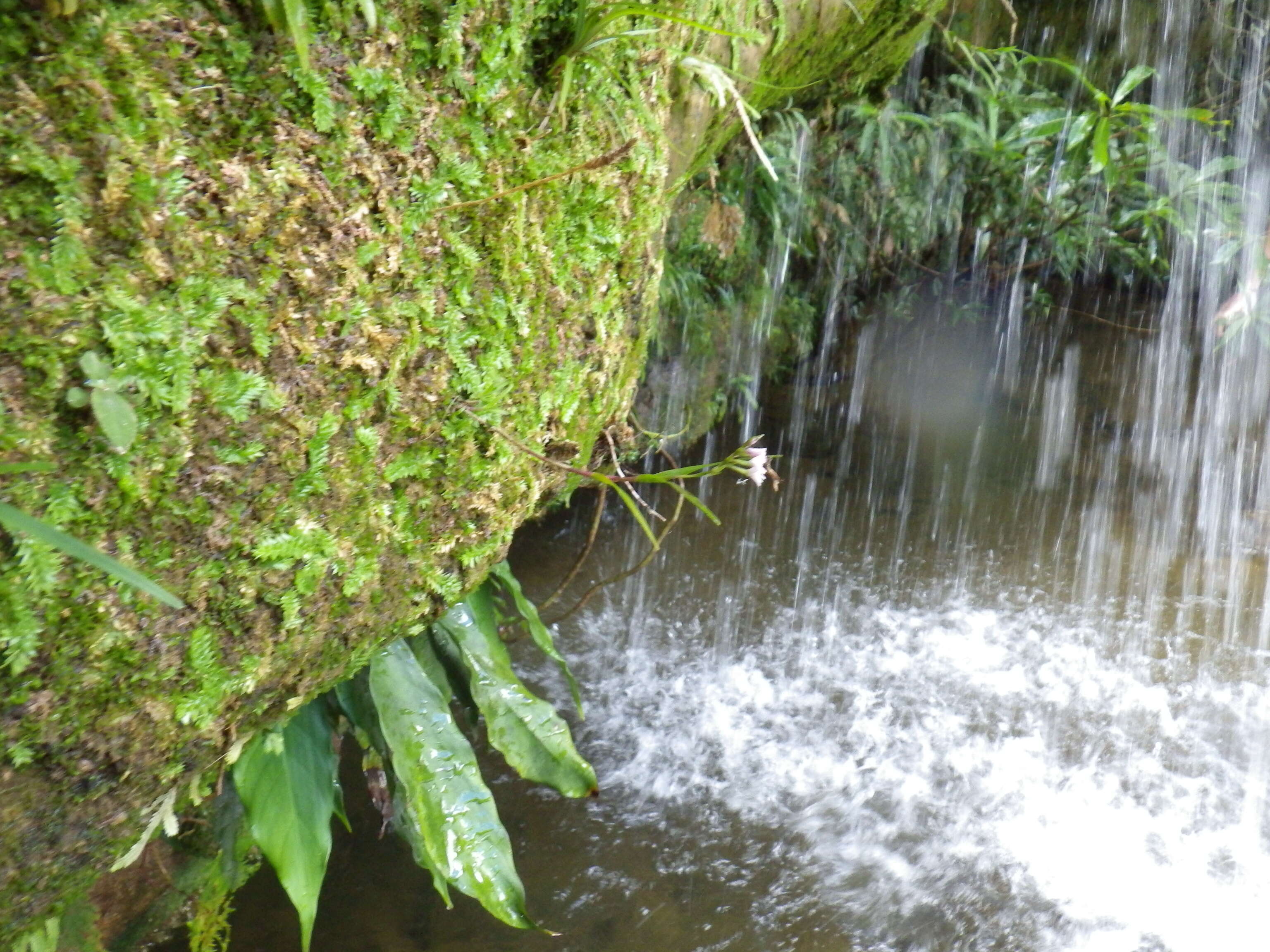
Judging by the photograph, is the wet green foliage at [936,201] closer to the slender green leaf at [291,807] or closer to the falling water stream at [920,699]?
the falling water stream at [920,699]

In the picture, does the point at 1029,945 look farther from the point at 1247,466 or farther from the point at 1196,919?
the point at 1247,466

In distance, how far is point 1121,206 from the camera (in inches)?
205

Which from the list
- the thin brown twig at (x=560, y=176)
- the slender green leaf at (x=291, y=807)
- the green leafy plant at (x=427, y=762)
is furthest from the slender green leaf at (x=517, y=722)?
the thin brown twig at (x=560, y=176)

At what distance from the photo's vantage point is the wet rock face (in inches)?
34.5

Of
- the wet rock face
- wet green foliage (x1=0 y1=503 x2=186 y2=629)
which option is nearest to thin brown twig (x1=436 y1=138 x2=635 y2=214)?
the wet rock face

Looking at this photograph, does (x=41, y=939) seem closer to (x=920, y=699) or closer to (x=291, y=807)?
(x=291, y=807)

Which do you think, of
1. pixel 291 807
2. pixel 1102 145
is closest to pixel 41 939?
pixel 291 807

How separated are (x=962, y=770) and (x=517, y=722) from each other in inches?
57.5

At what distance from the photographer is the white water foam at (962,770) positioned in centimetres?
214

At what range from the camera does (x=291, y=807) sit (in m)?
1.43

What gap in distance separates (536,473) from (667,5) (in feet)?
2.85

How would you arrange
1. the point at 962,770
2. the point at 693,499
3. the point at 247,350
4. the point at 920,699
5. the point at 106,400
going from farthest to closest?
the point at 920,699, the point at 962,770, the point at 693,499, the point at 247,350, the point at 106,400

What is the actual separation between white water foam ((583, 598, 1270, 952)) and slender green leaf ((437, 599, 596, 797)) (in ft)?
2.30

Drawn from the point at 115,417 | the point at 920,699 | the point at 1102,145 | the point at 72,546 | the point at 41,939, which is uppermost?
the point at 1102,145
